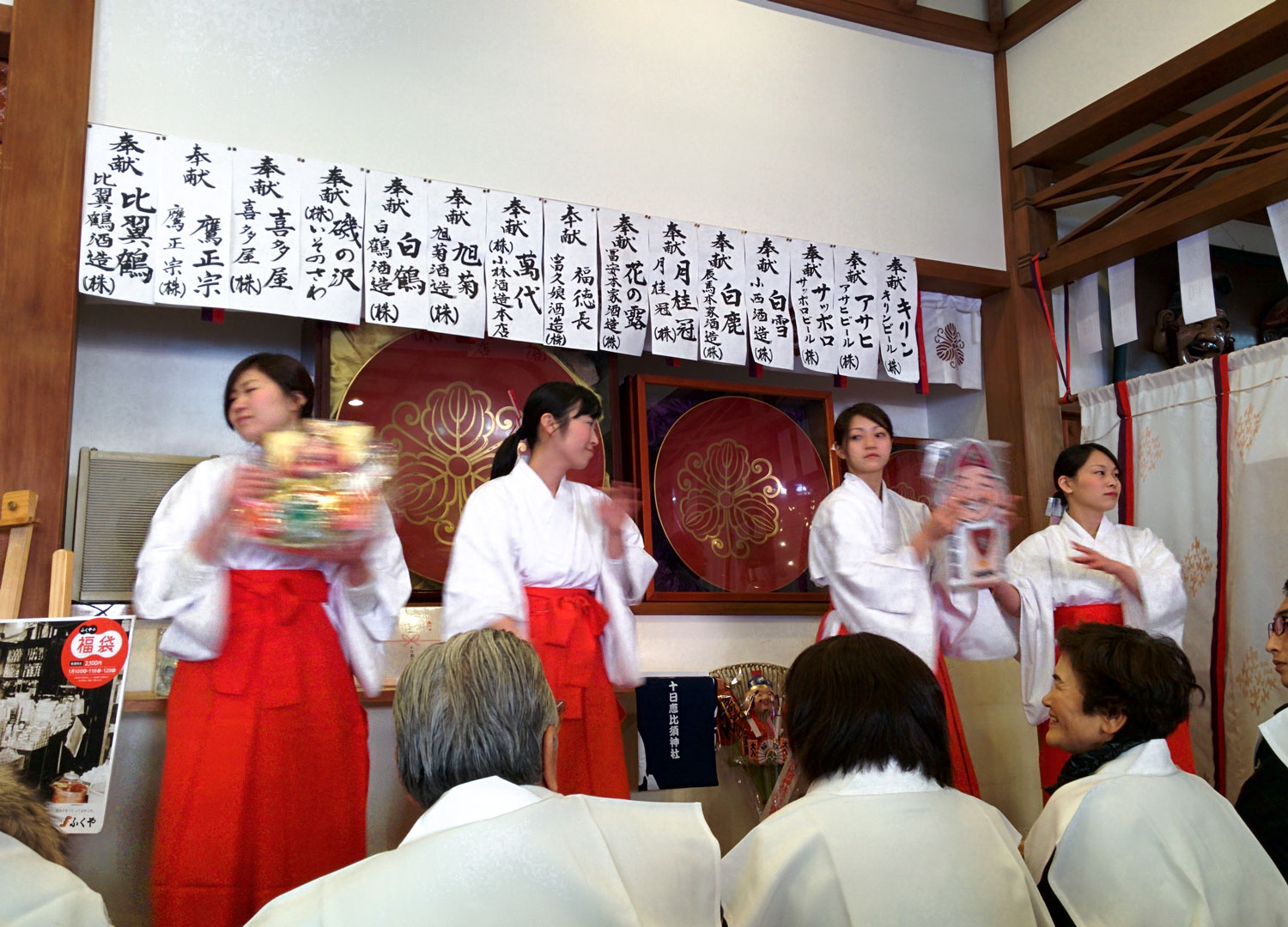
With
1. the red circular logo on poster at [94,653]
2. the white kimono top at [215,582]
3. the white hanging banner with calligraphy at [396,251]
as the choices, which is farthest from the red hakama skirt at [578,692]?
the white hanging banner with calligraphy at [396,251]

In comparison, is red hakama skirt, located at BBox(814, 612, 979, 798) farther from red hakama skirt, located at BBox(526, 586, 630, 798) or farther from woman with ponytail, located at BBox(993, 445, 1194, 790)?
red hakama skirt, located at BBox(526, 586, 630, 798)

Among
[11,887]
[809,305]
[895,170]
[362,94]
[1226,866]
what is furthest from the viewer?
[895,170]

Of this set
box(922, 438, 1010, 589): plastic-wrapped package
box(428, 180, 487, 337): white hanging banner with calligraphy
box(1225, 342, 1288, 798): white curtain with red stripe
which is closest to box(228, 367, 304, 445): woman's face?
box(428, 180, 487, 337): white hanging banner with calligraphy

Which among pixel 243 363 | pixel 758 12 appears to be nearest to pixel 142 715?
pixel 243 363

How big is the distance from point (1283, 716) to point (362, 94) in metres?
3.69

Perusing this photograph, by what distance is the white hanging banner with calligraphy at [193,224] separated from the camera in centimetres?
373

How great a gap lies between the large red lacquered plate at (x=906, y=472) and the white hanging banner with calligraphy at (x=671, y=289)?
60.3 inches

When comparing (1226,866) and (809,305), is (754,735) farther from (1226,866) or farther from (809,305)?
(1226,866)

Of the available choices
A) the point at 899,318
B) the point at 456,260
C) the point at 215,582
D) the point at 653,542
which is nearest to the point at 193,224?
the point at 456,260

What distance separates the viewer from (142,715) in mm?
3662

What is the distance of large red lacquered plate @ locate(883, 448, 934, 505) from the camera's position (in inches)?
220

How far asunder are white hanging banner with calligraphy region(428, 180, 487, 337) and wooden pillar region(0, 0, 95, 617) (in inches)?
47.7

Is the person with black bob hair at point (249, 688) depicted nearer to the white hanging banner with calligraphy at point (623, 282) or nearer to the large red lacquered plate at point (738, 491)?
the white hanging banner with calligraphy at point (623, 282)

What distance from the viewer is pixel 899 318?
504cm
